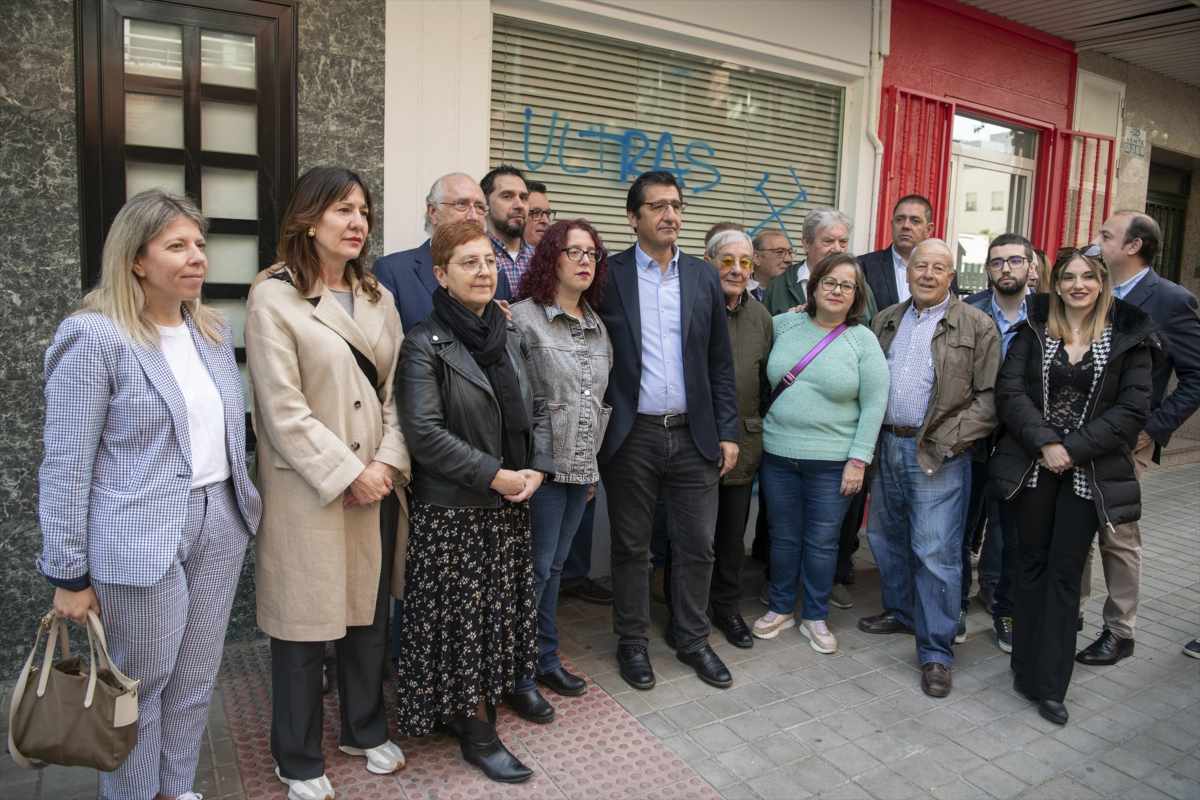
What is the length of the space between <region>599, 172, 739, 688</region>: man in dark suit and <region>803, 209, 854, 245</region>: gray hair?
1366 mm

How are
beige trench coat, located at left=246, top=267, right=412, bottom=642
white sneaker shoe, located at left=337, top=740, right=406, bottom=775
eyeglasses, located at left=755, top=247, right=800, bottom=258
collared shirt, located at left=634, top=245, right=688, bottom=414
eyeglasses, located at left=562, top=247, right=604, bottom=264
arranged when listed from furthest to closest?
1. eyeglasses, located at left=755, top=247, right=800, bottom=258
2. collared shirt, located at left=634, top=245, right=688, bottom=414
3. eyeglasses, located at left=562, top=247, right=604, bottom=264
4. white sneaker shoe, located at left=337, top=740, right=406, bottom=775
5. beige trench coat, located at left=246, top=267, right=412, bottom=642

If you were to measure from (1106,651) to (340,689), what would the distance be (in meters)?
3.69

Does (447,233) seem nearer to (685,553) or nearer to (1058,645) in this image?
(685,553)

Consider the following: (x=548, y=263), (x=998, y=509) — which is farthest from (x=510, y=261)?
(x=998, y=509)

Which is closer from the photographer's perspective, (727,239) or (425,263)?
(425,263)

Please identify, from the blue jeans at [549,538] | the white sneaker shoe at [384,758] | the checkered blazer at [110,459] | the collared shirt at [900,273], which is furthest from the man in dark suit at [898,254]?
the checkered blazer at [110,459]

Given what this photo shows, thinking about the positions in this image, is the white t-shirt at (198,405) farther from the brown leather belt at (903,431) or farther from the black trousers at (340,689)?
the brown leather belt at (903,431)

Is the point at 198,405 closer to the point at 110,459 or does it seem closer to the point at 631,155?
the point at 110,459

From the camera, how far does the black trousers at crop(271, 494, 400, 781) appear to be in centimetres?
290

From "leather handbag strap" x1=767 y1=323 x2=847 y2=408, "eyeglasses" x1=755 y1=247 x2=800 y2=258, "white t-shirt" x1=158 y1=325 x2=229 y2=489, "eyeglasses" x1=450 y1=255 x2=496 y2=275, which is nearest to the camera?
"white t-shirt" x1=158 y1=325 x2=229 y2=489

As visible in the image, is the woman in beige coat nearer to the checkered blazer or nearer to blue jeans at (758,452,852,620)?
the checkered blazer

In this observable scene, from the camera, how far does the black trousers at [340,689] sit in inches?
114

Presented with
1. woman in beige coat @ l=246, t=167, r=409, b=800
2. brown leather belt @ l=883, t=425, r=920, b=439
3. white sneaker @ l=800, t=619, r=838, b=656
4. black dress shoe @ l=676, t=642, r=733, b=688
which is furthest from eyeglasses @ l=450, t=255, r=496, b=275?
white sneaker @ l=800, t=619, r=838, b=656

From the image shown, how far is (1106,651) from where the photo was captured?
431 centimetres
